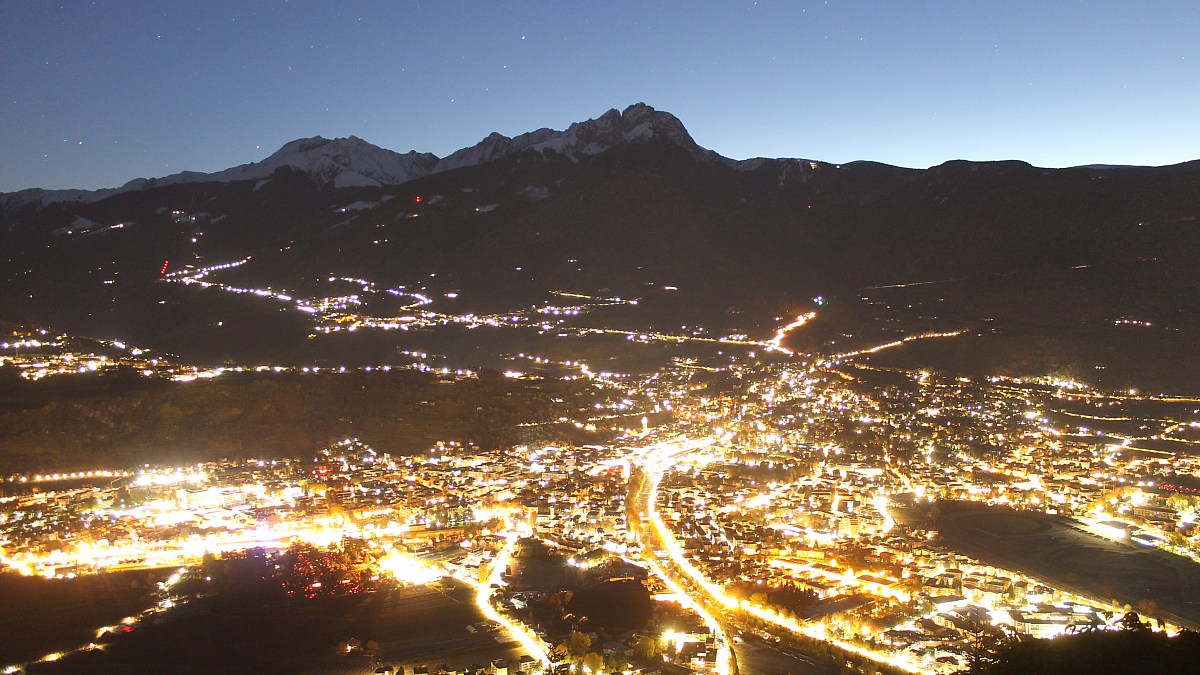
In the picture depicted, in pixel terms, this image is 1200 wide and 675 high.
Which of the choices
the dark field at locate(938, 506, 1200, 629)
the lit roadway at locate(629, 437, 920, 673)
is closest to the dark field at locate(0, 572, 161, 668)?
the lit roadway at locate(629, 437, 920, 673)

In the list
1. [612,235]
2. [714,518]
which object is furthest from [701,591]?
[612,235]

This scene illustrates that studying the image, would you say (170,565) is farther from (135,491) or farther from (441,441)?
(441,441)

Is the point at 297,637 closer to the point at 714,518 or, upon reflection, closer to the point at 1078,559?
the point at 714,518

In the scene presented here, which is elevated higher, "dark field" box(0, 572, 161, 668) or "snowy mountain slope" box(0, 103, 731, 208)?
"snowy mountain slope" box(0, 103, 731, 208)

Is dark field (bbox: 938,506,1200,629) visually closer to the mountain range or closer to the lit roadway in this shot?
the lit roadway

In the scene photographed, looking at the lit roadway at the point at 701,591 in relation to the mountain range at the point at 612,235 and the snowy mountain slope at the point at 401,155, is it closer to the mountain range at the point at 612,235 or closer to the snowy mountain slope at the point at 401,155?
the mountain range at the point at 612,235

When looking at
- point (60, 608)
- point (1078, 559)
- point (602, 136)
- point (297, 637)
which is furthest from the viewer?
point (602, 136)
